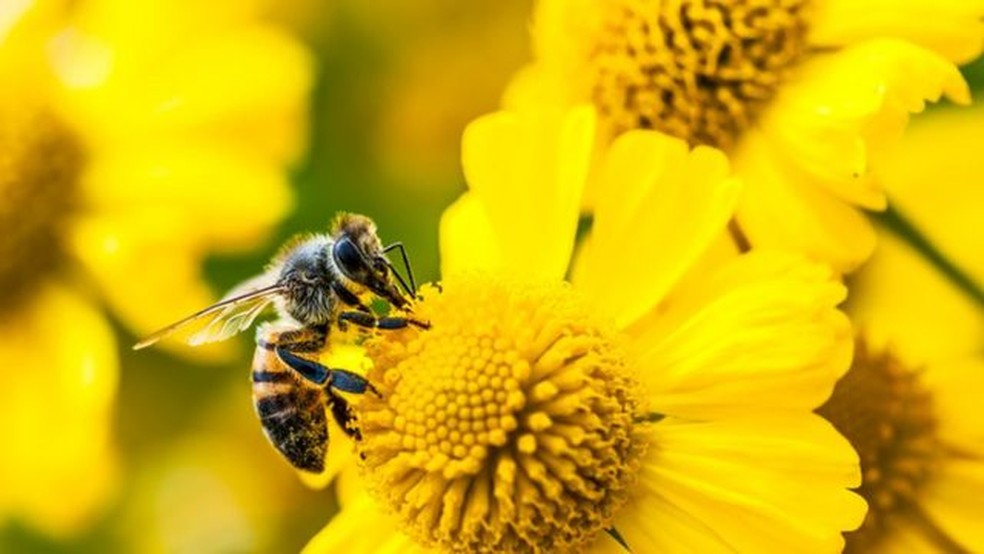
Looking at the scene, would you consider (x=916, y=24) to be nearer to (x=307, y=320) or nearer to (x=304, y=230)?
(x=307, y=320)

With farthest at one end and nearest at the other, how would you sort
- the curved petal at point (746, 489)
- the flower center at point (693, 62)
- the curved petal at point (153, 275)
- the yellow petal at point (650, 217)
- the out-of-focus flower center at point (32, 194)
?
the out-of-focus flower center at point (32, 194), the curved petal at point (153, 275), the flower center at point (693, 62), the yellow petal at point (650, 217), the curved petal at point (746, 489)

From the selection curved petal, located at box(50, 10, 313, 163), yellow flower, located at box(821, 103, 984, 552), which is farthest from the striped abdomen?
curved petal, located at box(50, 10, 313, 163)

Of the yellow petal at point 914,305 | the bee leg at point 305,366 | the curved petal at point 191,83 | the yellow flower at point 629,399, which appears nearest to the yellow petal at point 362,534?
the yellow flower at point 629,399

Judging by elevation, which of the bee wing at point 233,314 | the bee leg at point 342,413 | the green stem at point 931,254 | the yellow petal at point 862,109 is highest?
the yellow petal at point 862,109

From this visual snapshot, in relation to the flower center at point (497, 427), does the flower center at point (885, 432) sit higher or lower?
lower

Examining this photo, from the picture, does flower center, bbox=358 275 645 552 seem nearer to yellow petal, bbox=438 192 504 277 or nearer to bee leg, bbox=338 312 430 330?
bee leg, bbox=338 312 430 330

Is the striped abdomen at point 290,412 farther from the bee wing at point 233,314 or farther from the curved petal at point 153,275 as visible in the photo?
the curved petal at point 153,275

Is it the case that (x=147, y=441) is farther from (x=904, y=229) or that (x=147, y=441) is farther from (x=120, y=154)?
(x=904, y=229)
